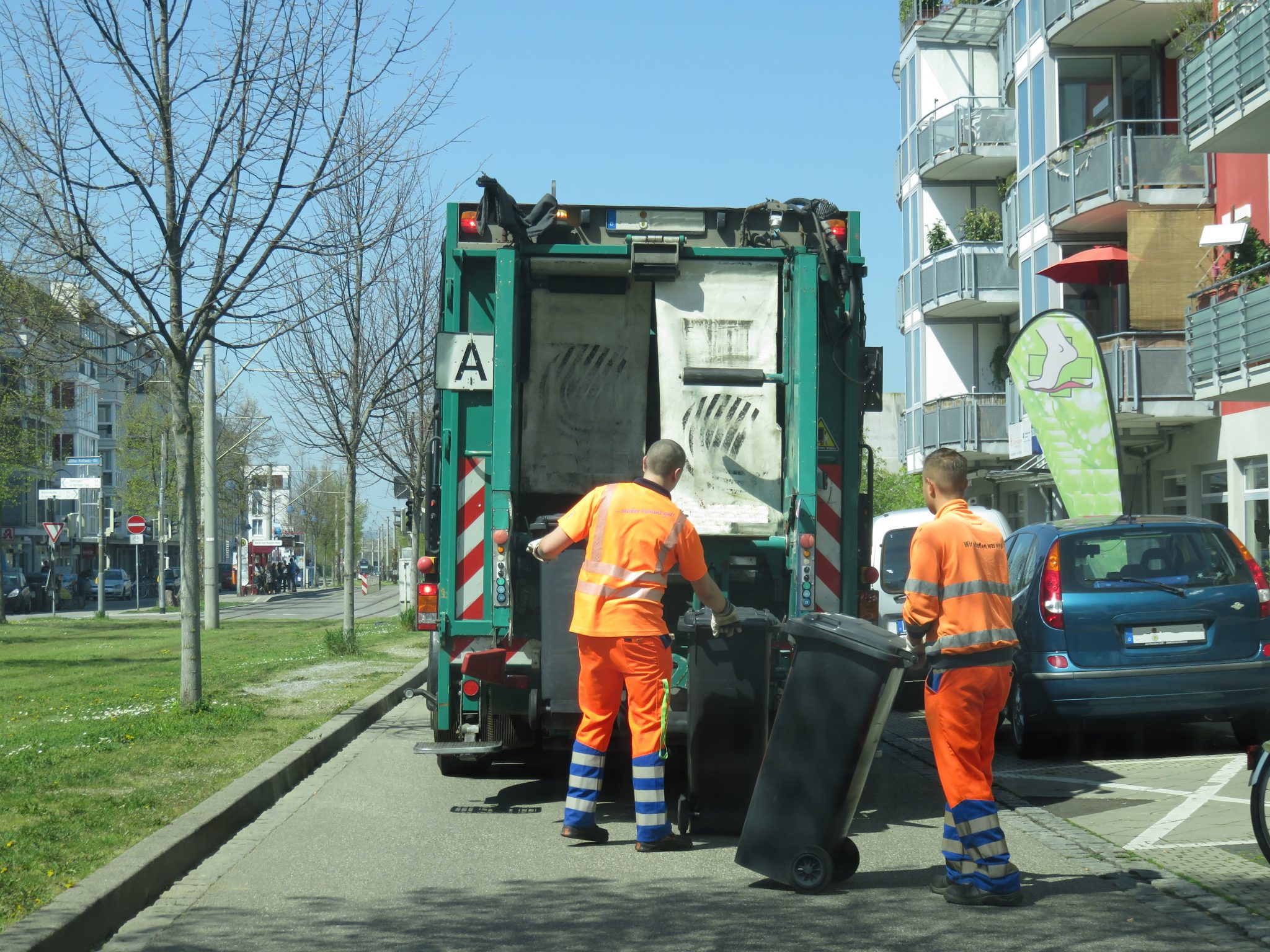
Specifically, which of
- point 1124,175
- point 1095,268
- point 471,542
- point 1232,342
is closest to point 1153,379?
point 1095,268

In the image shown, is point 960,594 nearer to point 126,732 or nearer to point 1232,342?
point 126,732

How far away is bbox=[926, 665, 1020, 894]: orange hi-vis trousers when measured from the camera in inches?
232

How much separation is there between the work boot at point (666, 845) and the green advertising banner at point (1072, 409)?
39.7 ft

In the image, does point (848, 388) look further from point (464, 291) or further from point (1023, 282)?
point (1023, 282)

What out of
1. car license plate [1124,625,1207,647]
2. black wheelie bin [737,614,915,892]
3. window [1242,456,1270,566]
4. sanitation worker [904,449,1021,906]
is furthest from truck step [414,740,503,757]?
window [1242,456,1270,566]

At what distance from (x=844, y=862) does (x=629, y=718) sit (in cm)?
128

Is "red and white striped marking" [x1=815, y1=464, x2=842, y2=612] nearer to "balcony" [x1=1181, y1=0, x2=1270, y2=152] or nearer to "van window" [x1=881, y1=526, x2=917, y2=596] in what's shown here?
"van window" [x1=881, y1=526, x2=917, y2=596]

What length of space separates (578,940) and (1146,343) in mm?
22650

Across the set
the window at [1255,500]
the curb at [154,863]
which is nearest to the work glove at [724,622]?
the curb at [154,863]

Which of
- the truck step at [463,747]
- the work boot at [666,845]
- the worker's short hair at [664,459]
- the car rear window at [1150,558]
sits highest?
the worker's short hair at [664,459]

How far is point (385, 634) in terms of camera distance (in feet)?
86.3

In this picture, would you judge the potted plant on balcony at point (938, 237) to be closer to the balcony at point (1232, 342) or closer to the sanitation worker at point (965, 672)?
the balcony at point (1232, 342)

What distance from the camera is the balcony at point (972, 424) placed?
35219mm

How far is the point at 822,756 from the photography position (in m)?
6.21
